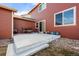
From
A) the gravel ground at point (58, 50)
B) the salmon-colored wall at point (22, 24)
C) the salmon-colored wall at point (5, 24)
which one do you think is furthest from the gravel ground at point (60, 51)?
the salmon-colored wall at point (22, 24)

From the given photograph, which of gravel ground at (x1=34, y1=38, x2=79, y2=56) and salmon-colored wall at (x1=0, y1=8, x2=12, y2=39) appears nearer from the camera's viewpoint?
gravel ground at (x1=34, y1=38, x2=79, y2=56)

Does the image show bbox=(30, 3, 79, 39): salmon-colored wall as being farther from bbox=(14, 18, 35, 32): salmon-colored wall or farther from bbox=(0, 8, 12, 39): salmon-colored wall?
bbox=(0, 8, 12, 39): salmon-colored wall

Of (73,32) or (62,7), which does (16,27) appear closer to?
(62,7)

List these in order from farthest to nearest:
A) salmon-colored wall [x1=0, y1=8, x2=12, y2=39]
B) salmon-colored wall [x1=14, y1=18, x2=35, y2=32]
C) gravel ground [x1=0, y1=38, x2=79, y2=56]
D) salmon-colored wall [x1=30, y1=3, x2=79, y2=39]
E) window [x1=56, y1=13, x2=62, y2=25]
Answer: salmon-colored wall [x1=14, y1=18, x2=35, y2=32] → window [x1=56, y1=13, x2=62, y2=25] → salmon-colored wall [x1=0, y1=8, x2=12, y2=39] → salmon-colored wall [x1=30, y1=3, x2=79, y2=39] → gravel ground [x1=0, y1=38, x2=79, y2=56]

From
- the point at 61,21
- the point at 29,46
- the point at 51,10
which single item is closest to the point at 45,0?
the point at 29,46

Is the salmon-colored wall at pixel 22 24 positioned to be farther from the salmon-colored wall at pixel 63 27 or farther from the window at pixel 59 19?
the window at pixel 59 19

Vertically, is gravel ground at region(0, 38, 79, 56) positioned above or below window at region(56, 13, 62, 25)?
below

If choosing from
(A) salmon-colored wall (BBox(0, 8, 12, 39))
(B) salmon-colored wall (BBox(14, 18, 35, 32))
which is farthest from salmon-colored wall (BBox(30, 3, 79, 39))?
(A) salmon-colored wall (BBox(0, 8, 12, 39))

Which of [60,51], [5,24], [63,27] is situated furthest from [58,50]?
[5,24]

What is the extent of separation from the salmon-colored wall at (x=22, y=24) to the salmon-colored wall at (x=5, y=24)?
4.63 m

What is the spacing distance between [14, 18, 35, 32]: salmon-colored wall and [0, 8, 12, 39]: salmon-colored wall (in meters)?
4.63

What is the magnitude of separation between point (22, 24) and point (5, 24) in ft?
17.9

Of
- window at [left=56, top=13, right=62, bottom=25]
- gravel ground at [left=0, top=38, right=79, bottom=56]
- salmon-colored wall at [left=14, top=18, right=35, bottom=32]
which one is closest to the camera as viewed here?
gravel ground at [left=0, top=38, right=79, bottom=56]

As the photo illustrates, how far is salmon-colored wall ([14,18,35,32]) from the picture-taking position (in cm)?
1283
